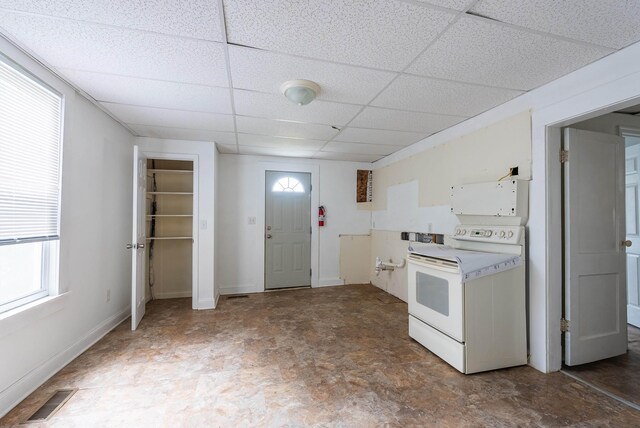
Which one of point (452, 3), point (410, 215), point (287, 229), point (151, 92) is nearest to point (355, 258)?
point (287, 229)

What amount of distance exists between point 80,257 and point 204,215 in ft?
4.65

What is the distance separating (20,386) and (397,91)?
336 centimetres

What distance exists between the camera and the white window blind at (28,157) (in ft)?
5.52

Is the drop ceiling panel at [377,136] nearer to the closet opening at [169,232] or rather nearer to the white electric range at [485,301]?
the white electric range at [485,301]

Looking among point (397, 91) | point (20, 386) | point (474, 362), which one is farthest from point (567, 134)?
point (20, 386)

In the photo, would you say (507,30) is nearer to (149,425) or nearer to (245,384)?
(245,384)

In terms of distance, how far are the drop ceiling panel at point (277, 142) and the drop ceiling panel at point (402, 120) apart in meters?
0.88

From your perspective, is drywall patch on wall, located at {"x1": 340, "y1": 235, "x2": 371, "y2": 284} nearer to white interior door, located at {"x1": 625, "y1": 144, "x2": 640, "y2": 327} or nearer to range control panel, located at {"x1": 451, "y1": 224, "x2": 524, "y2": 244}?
range control panel, located at {"x1": 451, "y1": 224, "x2": 524, "y2": 244}

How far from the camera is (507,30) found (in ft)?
4.88

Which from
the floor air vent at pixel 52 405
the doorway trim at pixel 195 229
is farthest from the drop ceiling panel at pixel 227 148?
the floor air vent at pixel 52 405

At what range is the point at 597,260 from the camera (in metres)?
2.21

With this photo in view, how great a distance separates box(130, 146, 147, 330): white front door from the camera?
112 inches

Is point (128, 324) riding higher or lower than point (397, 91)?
lower

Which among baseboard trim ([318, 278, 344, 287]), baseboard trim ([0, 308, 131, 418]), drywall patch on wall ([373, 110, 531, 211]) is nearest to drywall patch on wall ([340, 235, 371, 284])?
baseboard trim ([318, 278, 344, 287])
